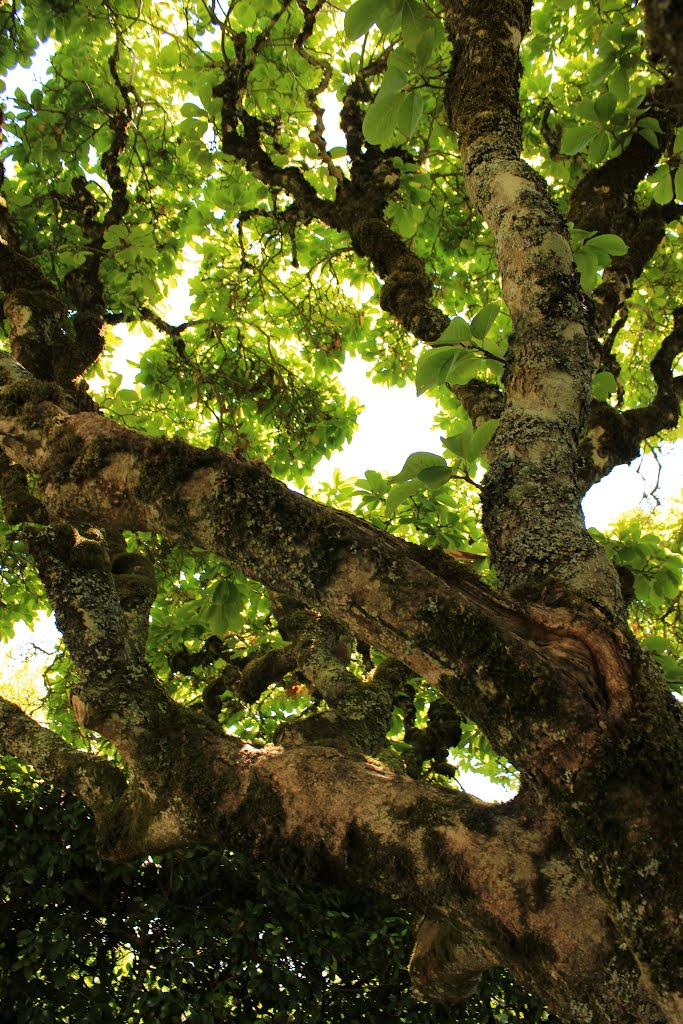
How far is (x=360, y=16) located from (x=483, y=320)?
938 mm

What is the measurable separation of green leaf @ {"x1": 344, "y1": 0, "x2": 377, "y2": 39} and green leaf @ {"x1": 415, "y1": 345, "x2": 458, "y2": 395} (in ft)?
3.03

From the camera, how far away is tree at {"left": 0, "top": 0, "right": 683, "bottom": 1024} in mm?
1767

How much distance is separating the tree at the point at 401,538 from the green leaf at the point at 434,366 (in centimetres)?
2

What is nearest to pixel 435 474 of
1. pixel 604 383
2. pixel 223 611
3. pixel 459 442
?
pixel 459 442

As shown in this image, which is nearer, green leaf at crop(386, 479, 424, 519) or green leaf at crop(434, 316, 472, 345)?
green leaf at crop(434, 316, 472, 345)

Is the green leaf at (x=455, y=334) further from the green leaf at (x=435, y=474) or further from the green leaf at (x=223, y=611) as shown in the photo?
the green leaf at (x=223, y=611)

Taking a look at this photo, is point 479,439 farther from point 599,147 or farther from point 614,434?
point 614,434

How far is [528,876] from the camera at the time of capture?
6.52ft

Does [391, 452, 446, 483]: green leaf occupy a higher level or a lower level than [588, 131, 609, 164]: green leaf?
lower

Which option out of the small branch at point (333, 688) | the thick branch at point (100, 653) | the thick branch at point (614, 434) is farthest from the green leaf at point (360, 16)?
the thick branch at point (614, 434)

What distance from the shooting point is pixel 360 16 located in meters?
1.93

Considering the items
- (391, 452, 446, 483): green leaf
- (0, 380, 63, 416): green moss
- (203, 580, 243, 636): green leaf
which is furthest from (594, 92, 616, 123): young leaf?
(203, 580, 243, 636): green leaf

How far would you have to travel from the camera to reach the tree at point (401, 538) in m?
1.77

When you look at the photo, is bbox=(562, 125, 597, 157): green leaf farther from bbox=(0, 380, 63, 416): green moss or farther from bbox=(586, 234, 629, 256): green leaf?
bbox=(0, 380, 63, 416): green moss
